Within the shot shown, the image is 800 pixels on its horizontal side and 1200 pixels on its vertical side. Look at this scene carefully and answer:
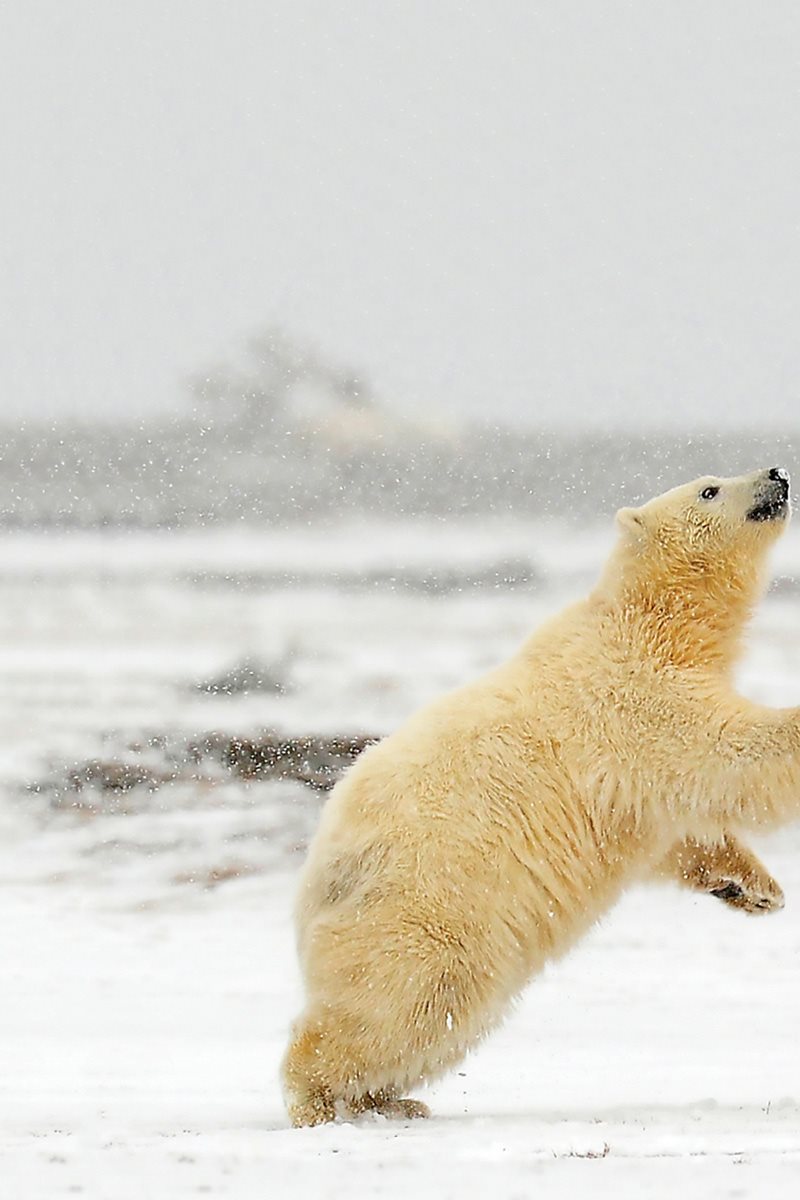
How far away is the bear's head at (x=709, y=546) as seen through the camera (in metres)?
4.21

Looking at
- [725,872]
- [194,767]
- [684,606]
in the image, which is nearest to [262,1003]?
[725,872]

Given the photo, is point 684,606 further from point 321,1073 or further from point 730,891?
point 321,1073

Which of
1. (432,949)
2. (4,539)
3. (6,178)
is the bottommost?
(4,539)

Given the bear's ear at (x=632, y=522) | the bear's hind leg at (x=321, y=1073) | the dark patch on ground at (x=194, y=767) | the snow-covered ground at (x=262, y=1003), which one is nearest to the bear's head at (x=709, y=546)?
the bear's ear at (x=632, y=522)

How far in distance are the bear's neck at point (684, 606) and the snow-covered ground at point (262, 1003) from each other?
0.24 metres

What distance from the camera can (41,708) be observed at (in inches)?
441

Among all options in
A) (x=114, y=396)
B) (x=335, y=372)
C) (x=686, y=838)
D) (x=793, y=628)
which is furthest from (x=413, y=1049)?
(x=114, y=396)

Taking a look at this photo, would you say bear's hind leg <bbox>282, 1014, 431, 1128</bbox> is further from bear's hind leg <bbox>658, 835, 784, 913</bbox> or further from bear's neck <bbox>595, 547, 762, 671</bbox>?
bear's neck <bbox>595, 547, 762, 671</bbox>

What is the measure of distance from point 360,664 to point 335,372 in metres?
28.6

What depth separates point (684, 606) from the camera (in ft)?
13.7

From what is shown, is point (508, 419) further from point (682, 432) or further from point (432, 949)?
point (432, 949)

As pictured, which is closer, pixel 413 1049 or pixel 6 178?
pixel 413 1049

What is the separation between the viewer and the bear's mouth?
14.0ft

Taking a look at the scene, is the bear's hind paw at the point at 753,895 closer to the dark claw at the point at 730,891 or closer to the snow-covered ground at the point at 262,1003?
the dark claw at the point at 730,891
